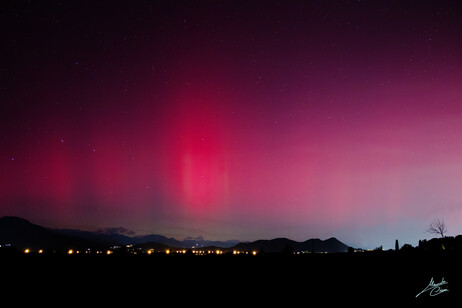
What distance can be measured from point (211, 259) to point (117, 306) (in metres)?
9.83

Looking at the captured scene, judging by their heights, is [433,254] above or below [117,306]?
above

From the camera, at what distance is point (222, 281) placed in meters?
22.5

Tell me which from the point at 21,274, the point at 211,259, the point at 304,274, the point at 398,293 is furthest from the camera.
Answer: the point at 211,259

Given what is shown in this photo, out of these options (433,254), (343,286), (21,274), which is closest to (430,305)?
(343,286)

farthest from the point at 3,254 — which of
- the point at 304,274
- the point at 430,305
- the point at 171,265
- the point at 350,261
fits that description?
the point at 430,305

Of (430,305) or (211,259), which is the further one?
(211,259)

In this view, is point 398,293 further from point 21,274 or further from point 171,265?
point 21,274

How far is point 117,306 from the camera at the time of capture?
1869 centimetres

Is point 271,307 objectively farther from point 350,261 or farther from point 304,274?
point 350,261

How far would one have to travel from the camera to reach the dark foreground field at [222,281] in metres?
19.6

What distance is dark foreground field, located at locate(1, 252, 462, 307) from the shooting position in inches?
770

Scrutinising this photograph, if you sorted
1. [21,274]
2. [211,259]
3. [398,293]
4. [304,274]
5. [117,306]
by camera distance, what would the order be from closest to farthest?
[117,306], [21,274], [398,293], [304,274], [211,259]
